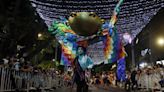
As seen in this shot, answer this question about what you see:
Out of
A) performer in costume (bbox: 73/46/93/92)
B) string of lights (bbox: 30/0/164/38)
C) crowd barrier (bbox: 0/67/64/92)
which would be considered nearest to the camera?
performer in costume (bbox: 73/46/93/92)

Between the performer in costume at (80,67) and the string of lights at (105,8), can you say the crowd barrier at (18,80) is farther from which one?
the string of lights at (105,8)

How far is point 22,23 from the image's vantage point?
59.6ft

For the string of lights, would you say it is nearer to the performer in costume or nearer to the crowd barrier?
the crowd barrier

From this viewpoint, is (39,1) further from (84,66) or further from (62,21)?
(84,66)

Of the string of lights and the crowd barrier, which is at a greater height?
the string of lights

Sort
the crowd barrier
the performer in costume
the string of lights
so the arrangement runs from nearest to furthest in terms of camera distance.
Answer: the performer in costume → the crowd barrier → the string of lights

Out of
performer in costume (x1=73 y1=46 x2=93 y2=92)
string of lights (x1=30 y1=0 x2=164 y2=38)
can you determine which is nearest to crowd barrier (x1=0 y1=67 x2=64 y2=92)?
performer in costume (x1=73 y1=46 x2=93 y2=92)

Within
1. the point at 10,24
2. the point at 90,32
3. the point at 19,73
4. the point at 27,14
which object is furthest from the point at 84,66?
the point at 27,14

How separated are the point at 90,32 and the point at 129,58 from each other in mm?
44383

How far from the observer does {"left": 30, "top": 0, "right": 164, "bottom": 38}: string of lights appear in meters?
19.0

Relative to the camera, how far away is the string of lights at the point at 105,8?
19016 millimetres

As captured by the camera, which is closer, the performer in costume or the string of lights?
the performer in costume

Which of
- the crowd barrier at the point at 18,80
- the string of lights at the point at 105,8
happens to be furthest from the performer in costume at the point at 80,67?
the string of lights at the point at 105,8

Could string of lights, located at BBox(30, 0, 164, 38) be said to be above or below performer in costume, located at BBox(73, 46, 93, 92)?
above
